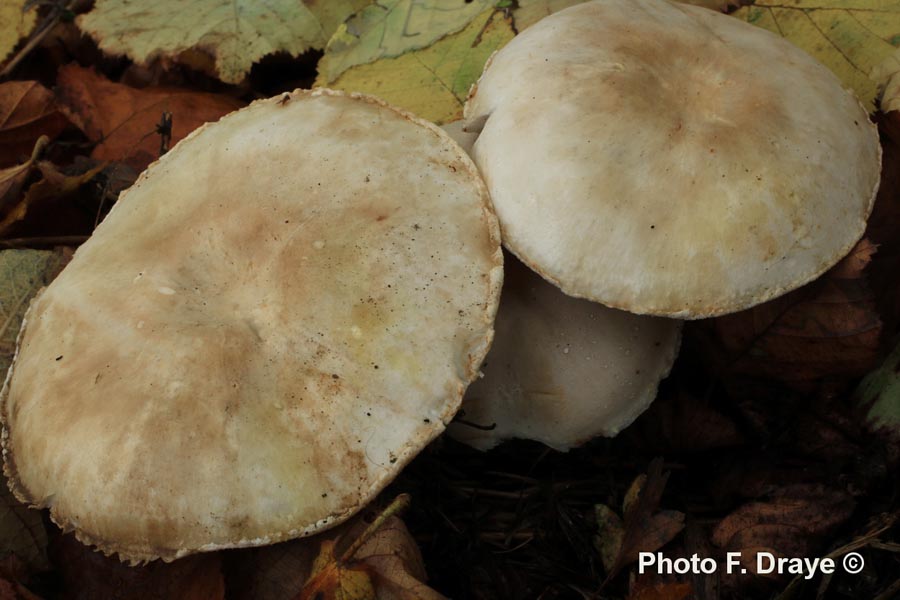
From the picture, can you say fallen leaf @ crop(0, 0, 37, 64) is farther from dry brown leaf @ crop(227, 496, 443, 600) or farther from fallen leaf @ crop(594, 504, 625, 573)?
fallen leaf @ crop(594, 504, 625, 573)

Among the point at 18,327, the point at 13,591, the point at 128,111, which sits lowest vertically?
the point at 13,591

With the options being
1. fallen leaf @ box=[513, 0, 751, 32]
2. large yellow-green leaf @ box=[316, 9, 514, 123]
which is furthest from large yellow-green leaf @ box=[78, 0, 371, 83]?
fallen leaf @ box=[513, 0, 751, 32]

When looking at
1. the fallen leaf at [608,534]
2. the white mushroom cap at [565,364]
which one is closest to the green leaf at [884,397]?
the white mushroom cap at [565,364]

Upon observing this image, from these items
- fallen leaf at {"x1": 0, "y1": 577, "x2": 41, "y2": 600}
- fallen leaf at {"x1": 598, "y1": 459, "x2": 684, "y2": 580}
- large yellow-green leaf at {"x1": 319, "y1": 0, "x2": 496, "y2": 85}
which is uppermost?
large yellow-green leaf at {"x1": 319, "y1": 0, "x2": 496, "y2": 85}

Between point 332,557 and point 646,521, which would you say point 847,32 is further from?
point 332,557

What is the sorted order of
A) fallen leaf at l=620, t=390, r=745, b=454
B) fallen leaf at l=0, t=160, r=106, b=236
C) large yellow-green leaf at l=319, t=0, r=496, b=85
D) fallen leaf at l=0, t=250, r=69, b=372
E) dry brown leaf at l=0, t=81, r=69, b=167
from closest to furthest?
fallen leaf at l=0, t=250, r=69, b=372
fallen leaf at l=620, t=390, r=745, b=454
fallen leaf at l=0, t=160, r=106, b=236
large yellow-green leaf at l=319, t=0, r=496, b=85
dry brown leaf at l=0, t=81, r=69, b=167

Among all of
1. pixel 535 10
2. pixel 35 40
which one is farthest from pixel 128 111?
pixel 535 10

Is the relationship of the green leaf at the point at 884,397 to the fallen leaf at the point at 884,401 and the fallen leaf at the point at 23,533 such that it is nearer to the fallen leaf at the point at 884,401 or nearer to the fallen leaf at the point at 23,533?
the fallen leaf at the point at 884,401
